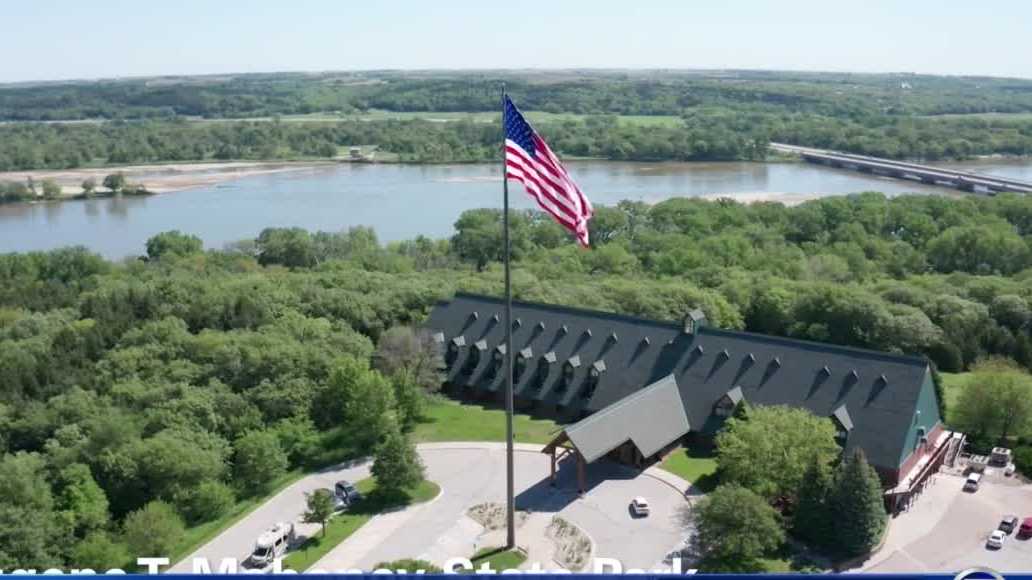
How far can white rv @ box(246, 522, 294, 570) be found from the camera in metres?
32.0

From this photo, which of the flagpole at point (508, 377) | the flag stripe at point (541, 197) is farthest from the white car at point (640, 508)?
the flag stripe at point (541, 197)

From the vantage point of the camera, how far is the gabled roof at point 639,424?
121ft

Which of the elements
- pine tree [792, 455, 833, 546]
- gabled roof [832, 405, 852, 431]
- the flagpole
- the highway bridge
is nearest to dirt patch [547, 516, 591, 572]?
the flagpole

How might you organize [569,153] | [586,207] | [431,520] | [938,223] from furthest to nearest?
1. [569,153]
2. [938,223]
3. [431,520]
4. [586,207]

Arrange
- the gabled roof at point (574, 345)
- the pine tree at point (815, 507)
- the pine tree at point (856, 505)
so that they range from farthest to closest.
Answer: the gabled roof at point (574, 345) → the pine tree at point (815, 507) → the pine tree at point (856, 505)

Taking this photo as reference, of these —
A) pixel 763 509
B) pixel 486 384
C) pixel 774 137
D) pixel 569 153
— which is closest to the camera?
pixel 763 509

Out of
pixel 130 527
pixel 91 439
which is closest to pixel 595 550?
pixel 130 527

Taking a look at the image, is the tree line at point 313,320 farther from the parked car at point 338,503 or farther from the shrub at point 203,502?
the parked car at point 338,503

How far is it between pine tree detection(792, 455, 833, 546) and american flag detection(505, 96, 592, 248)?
49.2 feet

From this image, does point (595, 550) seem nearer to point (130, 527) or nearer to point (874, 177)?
point (130, 527)

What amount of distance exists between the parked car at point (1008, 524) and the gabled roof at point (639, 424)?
13.0 meters

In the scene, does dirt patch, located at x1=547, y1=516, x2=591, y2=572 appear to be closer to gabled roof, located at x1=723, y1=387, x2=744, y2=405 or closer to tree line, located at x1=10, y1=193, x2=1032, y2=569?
tree line, located at x1=10, y1=193, x2=1032, y2=569

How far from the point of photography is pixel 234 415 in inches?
1634

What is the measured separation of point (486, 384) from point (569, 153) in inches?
4702
